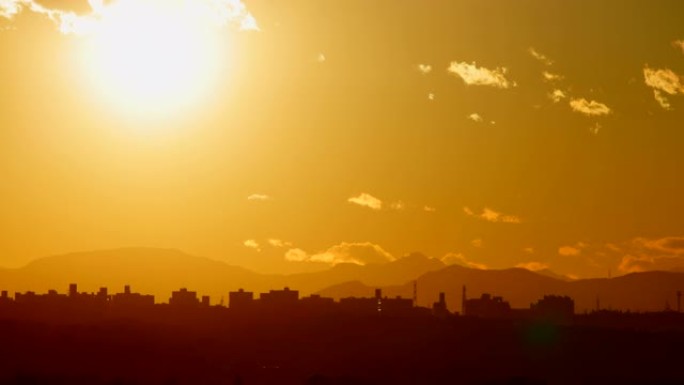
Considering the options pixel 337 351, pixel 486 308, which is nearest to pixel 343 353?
pixel 337 351

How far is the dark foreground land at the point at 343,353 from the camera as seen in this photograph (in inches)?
5084

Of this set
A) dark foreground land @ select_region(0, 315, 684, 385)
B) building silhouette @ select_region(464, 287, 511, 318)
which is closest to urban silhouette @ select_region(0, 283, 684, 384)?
dark foreground land @ select_region(0, 315, 684, 385)

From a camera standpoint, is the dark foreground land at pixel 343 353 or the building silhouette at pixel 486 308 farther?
the building silhouette at pixel 486 308

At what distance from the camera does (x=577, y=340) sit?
145 metres

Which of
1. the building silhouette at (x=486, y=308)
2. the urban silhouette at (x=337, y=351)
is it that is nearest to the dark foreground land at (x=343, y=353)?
the urban silhouette at (x=337, y=351)

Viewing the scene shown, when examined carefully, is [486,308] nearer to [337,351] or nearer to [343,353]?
[337,351]

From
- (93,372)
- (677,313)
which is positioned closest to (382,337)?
(93,372)

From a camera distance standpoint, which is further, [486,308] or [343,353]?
[486,308]

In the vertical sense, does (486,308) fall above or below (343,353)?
above

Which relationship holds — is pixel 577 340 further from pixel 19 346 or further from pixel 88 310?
pixel 88 310

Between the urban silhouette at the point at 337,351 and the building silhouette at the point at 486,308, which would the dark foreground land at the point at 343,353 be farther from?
the building silhouette at the point at 486,308

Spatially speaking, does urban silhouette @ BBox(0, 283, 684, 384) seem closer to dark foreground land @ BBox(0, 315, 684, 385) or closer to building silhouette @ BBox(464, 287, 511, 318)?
dark foreground land @ BBox(0, 315, 684, 385)

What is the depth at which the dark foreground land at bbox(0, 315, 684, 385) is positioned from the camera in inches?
5084

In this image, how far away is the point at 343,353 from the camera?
142375mm
